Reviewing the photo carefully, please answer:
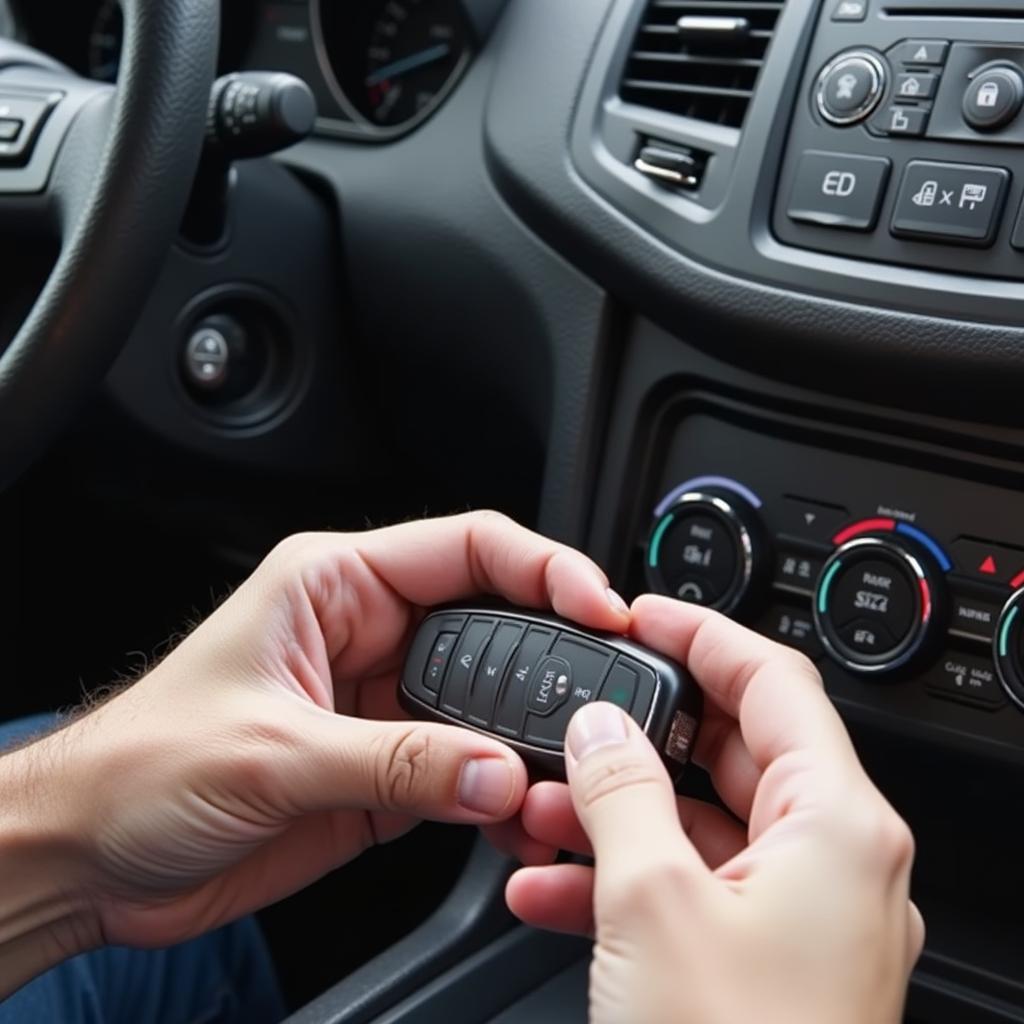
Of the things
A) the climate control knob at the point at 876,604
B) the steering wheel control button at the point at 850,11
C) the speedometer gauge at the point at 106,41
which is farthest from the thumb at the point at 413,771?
the speedometer gauge at the point at 106,41

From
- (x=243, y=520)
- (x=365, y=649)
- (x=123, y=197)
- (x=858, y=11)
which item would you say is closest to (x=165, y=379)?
(x=243, y=520)

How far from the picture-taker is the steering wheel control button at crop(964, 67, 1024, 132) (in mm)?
808

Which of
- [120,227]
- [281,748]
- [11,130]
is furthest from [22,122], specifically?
[281,748]

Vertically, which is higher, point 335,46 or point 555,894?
point 335,46

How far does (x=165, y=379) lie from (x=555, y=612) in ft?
1.67

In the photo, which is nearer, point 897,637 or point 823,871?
point 823,871

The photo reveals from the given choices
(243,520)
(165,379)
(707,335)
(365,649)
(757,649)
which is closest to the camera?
(757,649)

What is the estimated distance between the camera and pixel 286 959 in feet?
4.33

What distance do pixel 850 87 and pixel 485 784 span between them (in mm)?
459

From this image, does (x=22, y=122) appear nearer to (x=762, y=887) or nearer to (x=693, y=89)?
(x=693, y=89)

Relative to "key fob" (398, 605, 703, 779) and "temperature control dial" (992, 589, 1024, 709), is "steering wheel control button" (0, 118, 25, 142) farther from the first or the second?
"temperature control dial" (992, 589, 1024, 709)

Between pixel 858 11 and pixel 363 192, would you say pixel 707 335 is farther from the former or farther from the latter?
pixel 363 192

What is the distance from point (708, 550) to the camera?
0.90 m

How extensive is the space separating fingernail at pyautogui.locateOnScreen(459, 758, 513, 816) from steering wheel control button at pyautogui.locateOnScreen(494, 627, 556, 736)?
2.5 inches
